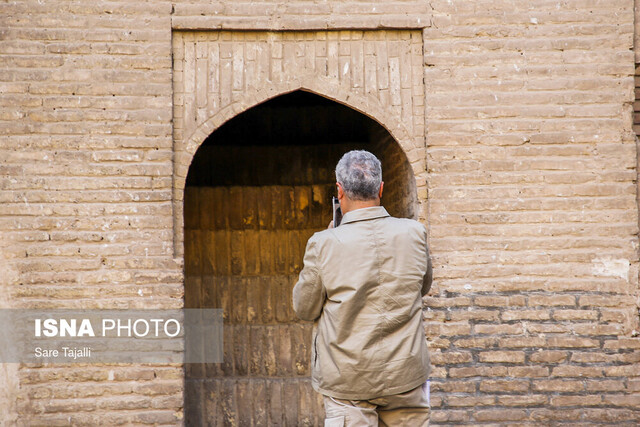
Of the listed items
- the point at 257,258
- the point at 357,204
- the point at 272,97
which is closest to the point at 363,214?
the point at 357,204

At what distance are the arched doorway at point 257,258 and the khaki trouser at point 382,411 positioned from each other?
398cm

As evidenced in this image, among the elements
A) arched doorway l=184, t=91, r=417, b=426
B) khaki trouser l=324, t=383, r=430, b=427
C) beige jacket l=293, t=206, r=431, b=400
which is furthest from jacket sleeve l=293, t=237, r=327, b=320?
arched doorway l=184, t=91, r=417, b=426

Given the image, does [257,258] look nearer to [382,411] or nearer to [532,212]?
[532,212]

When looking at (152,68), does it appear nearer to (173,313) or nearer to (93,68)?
(93,68)

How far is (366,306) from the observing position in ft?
10.2

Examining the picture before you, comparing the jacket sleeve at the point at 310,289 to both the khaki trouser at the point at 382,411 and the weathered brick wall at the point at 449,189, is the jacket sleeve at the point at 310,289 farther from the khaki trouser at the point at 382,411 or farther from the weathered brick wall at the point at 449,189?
the weathered brick wall at the point at 449,189

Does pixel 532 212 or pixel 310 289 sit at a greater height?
pixel 532 212

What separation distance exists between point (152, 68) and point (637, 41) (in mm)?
3570

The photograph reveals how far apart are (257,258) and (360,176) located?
425 cm

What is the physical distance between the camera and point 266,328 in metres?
7.31

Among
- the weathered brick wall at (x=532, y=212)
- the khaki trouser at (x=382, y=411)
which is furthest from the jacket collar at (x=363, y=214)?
the weathered brick wall at (x=532, y=212)

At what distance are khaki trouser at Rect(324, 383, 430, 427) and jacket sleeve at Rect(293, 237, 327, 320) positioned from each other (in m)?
0.38

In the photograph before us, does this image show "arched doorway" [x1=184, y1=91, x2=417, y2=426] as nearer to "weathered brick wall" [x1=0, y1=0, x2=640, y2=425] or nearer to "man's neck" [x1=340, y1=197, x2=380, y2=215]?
"weathered brick wall" [x1=0, y1=0, x2=640, y2=425]

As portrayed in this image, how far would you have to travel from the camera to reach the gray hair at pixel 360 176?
10.6ft
